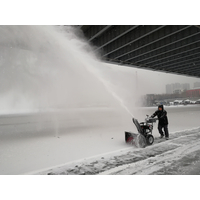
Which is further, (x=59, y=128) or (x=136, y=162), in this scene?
(x=59, y=128)

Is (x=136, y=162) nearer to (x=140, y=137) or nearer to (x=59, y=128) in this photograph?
(x=140, y=137)

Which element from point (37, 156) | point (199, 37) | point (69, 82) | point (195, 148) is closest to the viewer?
point (37, 156)

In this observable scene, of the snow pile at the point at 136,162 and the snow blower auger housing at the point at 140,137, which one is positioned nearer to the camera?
the snow pile at the point at 136,162

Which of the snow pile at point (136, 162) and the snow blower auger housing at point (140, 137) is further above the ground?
the snow blower auger housing at point (140, 137)

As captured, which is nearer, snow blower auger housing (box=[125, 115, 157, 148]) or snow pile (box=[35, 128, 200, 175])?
snow pile (box=[35, 128, 200, 175])

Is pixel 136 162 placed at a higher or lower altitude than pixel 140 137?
lower

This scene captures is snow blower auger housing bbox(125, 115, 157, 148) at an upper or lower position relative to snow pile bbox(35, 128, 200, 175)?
upper

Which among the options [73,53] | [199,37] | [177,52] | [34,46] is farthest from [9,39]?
[177,52]

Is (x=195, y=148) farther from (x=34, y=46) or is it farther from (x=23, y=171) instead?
(x=34, y=46)

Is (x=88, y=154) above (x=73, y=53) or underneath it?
underneath

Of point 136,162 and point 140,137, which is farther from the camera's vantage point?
point 140,137

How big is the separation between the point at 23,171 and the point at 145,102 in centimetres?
3942

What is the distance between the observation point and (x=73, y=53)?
1030 cm

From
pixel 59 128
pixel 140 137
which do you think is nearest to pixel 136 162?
pixel 140 137
